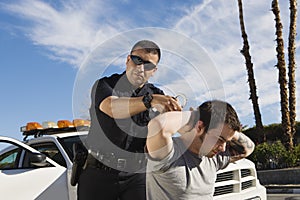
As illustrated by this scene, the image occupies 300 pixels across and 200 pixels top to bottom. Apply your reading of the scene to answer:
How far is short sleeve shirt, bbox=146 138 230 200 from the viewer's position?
234 cm

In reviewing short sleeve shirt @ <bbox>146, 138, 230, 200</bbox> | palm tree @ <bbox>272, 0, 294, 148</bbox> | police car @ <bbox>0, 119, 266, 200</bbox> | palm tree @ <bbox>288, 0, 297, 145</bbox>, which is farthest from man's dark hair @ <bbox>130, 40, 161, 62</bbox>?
palm tree @ <bbox>288, 0, 297, 145</bbox>

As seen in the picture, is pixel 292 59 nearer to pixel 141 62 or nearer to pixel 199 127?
pixel 141 62

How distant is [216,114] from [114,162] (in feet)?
3.54

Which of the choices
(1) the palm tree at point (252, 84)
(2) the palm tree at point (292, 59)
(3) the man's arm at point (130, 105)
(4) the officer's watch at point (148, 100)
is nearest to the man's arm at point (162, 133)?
(3) the man's arm at point (130, 105)

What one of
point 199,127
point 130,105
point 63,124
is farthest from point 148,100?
point 63,124

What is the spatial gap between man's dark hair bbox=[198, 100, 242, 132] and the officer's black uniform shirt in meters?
0.58

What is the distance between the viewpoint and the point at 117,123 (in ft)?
10.4

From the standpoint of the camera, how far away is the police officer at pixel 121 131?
2.92 meters

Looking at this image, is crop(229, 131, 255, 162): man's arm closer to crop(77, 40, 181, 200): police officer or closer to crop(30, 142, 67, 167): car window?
crop(77, 40, 181, 200): police officer

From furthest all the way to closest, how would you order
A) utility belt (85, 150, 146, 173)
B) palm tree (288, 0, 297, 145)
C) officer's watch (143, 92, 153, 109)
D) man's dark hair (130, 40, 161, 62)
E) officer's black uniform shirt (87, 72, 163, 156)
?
palm tree (288, 0, 297, 145) → utility belt (85, 150, 146, 173) → officer's black uniform shirt (87, 72, 163, 156) → man's dark hair (130, 40, 161, 62) → officer's watch (143, 92, 153, 109)

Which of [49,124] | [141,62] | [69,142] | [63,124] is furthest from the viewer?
[49,124]

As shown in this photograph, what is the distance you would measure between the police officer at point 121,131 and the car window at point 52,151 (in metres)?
2.21

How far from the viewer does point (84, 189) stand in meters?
3.44

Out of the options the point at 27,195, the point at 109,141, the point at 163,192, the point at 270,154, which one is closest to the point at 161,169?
the point at 163,192
